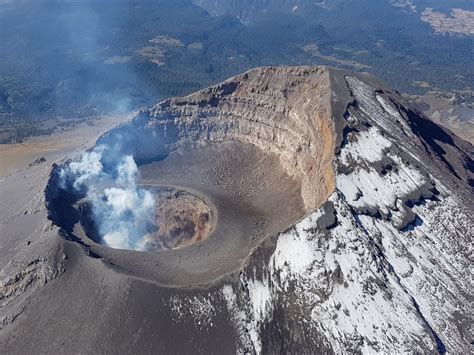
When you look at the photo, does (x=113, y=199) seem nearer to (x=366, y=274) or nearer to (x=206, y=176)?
(x=206, y=176)

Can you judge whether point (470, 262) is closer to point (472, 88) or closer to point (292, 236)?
point (292, 236)

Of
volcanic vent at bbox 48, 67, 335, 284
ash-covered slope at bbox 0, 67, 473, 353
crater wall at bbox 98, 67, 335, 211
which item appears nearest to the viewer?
ash-covered slope at bbox 0, 67, 473, 353

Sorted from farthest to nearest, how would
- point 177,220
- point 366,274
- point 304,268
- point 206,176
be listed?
1. point 206,176
2. point 177,220
3. point 366,274
4. point 304,268

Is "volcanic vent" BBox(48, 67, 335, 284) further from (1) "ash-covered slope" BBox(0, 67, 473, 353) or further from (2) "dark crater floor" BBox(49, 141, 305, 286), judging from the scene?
(1) "ash-covered slope" BBox(0, 67, 473, 353)

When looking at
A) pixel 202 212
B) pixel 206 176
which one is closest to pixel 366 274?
pixel 202 212

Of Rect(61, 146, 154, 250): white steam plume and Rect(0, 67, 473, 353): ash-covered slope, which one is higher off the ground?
Rect(0, 67, 473, 353): ash-covered slope

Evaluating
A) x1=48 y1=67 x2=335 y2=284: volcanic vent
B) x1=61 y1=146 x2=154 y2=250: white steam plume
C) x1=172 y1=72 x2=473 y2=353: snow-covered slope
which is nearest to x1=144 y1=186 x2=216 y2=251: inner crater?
x1=48 y1=67 x2=335 y2=284: volcanic vent

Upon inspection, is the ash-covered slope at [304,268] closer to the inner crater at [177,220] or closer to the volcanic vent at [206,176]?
the volcanic vent at [206,176]
